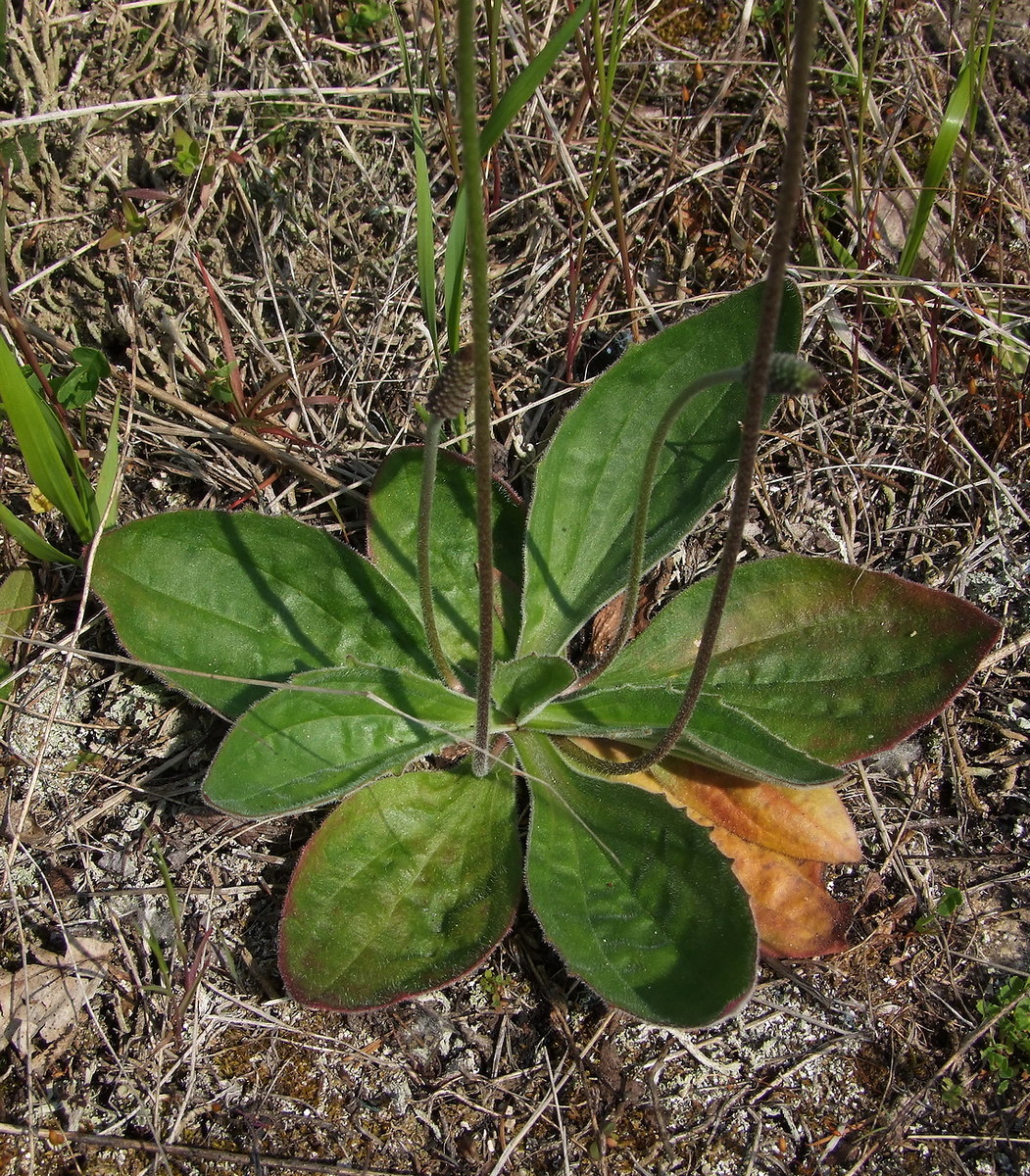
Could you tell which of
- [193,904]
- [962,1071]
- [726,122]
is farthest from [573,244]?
[962,1071]

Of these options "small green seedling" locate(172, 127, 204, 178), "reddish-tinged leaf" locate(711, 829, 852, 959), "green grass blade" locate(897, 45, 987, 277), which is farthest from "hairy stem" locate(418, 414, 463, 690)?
"green grass blade" locate(897, 45, 987, 277)

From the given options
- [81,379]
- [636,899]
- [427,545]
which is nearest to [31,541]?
[81,379]

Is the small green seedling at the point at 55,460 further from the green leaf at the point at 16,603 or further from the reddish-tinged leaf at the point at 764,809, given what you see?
the reddish-tinged leaf at the point at 764,809

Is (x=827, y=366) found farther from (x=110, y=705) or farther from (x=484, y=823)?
(x=110, y=705)

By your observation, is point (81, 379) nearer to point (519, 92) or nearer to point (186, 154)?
point (186, 154)

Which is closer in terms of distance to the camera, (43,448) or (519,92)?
(519,92)

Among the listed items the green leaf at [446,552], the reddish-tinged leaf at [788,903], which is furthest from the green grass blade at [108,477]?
the reddish-tinged leaf at [788,903]
